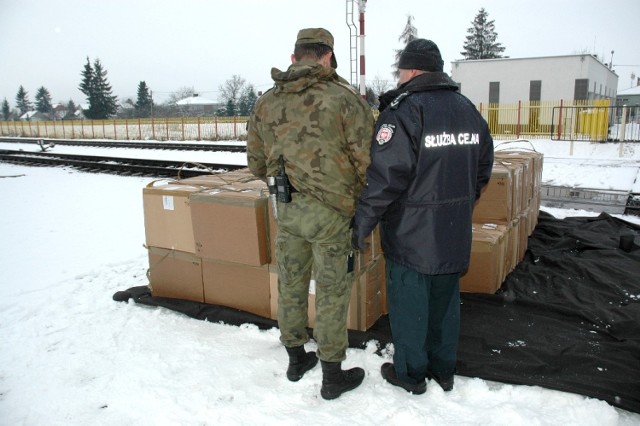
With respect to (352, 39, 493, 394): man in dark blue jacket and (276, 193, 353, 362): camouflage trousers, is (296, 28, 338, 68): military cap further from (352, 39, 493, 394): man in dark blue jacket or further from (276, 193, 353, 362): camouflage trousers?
(276, 193, 353, 362): camouflage trousers

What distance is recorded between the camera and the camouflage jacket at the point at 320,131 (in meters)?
2.36

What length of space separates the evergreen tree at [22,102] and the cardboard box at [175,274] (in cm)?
10524

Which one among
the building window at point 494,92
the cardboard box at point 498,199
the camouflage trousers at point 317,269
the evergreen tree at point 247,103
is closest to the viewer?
the camouflage trousers at point 317,269

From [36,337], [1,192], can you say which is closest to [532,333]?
[36,337]

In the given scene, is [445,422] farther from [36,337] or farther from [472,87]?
[472,87]

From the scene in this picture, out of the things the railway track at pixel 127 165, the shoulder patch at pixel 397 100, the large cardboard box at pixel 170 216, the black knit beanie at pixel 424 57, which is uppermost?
the black knit beanie at pixel 424 57

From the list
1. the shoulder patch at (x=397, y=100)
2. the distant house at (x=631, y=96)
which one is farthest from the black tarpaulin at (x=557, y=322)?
the distant house at (x=631, y=96)

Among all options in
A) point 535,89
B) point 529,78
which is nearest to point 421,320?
point 529,78

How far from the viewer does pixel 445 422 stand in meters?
2.27

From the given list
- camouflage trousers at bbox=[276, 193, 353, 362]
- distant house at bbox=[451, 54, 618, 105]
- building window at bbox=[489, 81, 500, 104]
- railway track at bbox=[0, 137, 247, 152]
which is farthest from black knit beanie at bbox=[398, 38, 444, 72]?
building window at bbox=[489, 81, 500, 104]

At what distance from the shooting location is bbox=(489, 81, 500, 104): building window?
24.9 metres

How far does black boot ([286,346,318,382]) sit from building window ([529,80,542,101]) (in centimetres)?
2541

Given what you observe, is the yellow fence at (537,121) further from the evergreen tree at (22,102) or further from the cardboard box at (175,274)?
the evergreen tree at (22,102)

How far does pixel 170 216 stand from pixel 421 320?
2.13 metres
